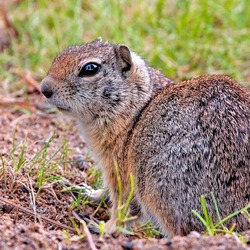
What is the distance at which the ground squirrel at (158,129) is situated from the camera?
182 inches

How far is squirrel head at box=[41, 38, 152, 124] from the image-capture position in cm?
528

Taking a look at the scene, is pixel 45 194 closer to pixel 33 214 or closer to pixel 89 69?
pixel 33 214

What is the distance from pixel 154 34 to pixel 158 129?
349cm

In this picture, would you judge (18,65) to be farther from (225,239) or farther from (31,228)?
(225,239)

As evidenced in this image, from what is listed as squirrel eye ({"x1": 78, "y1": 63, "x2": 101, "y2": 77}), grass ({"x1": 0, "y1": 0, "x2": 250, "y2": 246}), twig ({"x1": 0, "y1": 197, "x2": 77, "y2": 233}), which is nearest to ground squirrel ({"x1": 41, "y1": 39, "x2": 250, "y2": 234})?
squirrel eye ({"x1": 78, "y1": 63, "x2": 101, "y2": 77})

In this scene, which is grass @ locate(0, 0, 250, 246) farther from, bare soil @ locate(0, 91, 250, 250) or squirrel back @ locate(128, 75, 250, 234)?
squirrel back @ locate(128, 75, 250, 234)

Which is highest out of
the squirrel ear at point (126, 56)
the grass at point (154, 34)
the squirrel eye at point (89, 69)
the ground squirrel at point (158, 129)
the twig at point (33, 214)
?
the grass at point (154, 34)

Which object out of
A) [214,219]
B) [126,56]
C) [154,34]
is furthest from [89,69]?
[154,34]

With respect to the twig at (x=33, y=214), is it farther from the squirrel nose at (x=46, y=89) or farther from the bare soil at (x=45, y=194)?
the squirrel nose at (x=46, y=89)

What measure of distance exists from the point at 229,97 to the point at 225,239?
1214mm

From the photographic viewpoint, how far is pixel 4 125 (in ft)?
23.1

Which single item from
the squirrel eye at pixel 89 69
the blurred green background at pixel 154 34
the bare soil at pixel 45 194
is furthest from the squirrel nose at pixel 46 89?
the blurred green background at pixel 154 34

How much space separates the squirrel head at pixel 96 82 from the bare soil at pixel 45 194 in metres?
0.51

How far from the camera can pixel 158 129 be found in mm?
4941
